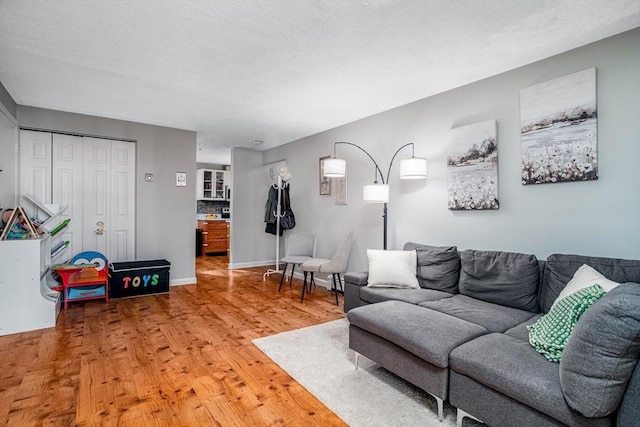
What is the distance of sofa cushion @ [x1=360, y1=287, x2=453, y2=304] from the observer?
2758mm

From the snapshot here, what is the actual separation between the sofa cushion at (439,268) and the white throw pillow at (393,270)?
71mm

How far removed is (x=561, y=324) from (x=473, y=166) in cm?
179

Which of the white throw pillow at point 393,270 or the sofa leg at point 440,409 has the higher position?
the white throw pillow at point 393,270

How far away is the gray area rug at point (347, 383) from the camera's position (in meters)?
1.87

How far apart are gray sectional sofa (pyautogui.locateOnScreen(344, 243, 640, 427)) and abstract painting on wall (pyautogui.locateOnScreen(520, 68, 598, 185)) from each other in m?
0.68

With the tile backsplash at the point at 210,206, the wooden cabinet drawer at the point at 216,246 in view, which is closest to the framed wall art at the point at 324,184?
the wooden cabinet drawer at the point at 216,246

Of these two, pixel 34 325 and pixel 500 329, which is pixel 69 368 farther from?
pixel 500 329

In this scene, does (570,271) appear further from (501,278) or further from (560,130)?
(560,130)

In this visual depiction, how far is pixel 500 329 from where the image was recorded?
213 centimetres

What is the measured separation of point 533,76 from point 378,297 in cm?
232

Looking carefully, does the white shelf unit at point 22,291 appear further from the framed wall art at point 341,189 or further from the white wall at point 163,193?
the framed wall art at point 341,189

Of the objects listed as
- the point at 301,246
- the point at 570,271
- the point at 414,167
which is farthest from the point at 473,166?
the point at 301,246

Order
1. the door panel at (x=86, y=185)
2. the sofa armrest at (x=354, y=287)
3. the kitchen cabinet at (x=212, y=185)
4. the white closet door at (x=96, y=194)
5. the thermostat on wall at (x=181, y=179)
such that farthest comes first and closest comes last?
1. the kitchen cabinet at (x=212, y=185)
2. the thermostat on wall at (x=181, y=179)
3. the white closet door at (x=96, y=194)
4. the door panel at (x=86, y=185)
5. the sofa armrest at (x=354, y=287)

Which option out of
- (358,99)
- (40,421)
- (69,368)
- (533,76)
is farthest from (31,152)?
(533,76)
